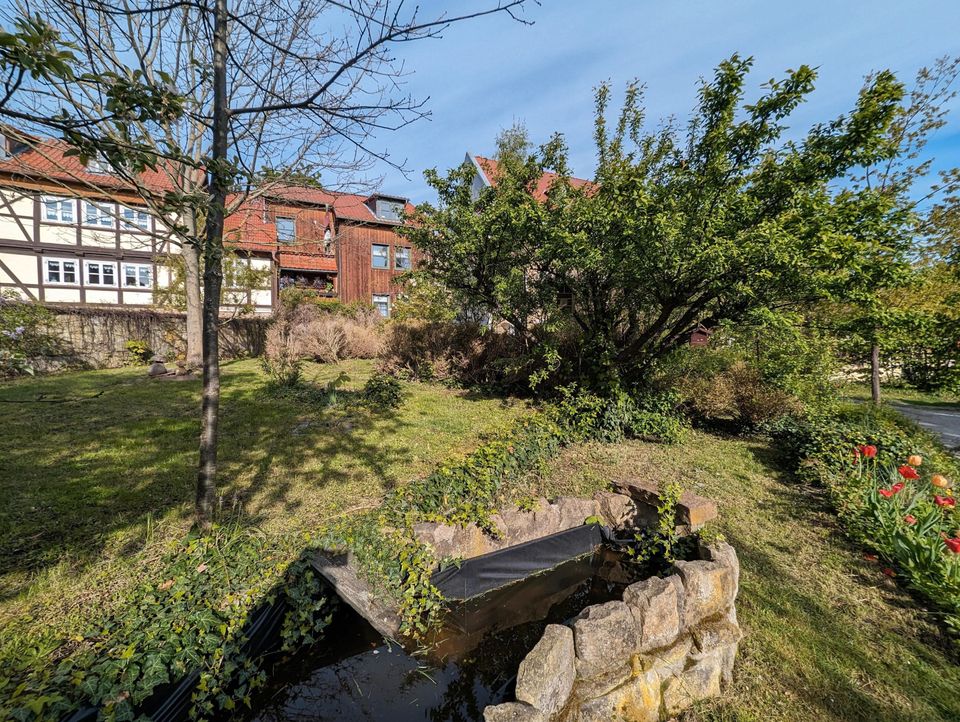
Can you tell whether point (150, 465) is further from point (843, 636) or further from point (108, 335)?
point (108, 335)

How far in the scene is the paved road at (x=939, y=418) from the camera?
9323 millimetres

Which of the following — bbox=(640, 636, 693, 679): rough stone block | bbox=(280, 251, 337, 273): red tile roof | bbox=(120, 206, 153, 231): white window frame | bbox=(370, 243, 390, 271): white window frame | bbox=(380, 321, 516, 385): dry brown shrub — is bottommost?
bbox=(640, 636, 693, 679): rough stone block

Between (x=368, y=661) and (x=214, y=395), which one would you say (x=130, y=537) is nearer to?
(x=214, y=395)

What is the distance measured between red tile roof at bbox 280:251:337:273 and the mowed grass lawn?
14649 mm

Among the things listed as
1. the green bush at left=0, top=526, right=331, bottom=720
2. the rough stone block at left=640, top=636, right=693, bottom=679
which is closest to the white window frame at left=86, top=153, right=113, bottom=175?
the green bush at left=0, top=526, right=331, bottom=720

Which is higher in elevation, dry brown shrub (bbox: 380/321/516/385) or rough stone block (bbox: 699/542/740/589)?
dry brown shrub (bbox: 380/321/516/385)

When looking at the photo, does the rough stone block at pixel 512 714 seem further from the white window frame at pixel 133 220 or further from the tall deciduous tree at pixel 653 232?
the tall deciduous tree at pixel 653 232

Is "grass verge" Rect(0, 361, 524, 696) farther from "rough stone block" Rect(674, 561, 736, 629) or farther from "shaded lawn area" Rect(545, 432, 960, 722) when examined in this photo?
"rough stone block" Rect(674, 561, 736, 629)

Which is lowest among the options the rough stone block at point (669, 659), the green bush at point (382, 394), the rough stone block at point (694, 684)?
the rough stone block at point (694, 684)

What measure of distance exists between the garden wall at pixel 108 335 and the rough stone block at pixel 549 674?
41.9ft

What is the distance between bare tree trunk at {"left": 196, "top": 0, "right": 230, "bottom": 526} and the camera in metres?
2.90

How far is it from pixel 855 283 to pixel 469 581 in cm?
631

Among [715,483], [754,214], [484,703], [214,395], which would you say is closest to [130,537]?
[214,395]

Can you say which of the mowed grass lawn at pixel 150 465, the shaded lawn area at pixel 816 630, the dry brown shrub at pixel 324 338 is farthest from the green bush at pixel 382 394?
the dry brown shrub at pixel 324 338
